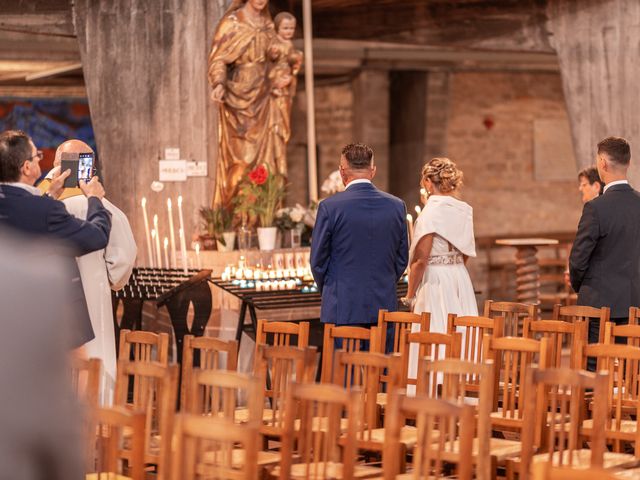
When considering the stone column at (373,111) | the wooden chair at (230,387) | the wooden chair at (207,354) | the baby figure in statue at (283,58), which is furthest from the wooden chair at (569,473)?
the stone column at (373,111)

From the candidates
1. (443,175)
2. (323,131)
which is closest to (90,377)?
(443,175)

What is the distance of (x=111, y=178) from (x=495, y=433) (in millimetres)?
4503

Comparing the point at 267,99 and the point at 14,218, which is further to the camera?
the point at 267,99

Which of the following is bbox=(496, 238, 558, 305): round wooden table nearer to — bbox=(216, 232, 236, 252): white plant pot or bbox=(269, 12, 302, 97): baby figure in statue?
bbox=(269, 12, 302, 97): baby figure in statue

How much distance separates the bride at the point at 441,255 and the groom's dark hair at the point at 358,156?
0.47 m

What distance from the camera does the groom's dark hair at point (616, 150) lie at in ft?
18.3

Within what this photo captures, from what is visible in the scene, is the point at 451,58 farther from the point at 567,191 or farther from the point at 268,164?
the point at 268,164

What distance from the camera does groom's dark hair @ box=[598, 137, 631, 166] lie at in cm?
557

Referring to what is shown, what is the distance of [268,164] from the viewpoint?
8914 millimetres

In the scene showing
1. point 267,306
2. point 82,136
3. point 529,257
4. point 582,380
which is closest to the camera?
point 582,380

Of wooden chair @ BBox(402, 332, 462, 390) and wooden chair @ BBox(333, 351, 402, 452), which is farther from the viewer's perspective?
wooden chair @ BBox(402, 332, 462, 390)

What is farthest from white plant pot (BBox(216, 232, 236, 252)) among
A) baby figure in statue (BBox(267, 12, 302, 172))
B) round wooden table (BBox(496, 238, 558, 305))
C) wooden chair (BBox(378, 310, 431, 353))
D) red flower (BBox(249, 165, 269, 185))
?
wooden chair (BBox(378, 310, 431, 353))

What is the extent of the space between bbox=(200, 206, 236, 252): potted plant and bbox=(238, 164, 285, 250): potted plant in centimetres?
15

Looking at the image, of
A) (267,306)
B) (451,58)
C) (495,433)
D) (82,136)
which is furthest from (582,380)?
(82,136)
